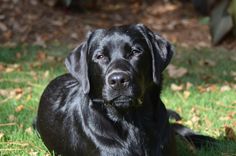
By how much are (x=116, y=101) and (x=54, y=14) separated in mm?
7621

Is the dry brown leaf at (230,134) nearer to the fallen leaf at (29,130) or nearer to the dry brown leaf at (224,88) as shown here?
the dry brown leaf at (224,88)

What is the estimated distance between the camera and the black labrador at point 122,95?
12.6 feet

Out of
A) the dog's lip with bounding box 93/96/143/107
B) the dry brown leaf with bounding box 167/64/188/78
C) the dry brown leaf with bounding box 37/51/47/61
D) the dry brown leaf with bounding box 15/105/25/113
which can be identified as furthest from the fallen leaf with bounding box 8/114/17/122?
the dry brown leaf with bounding box 37/51/47/61

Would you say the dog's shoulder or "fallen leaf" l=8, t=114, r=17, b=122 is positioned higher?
the dog's shoulder

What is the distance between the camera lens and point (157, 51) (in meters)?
4.07

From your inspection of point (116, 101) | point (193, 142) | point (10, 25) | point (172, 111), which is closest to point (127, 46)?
point (116, 101)

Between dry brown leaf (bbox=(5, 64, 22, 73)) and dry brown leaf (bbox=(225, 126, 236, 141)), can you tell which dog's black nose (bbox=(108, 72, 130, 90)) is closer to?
dry brown leaf (bbox=(225, 126, 236, 141))

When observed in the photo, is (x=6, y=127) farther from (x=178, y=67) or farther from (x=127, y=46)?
(x=178, y=67)

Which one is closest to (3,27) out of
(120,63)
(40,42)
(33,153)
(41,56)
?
(40,42)

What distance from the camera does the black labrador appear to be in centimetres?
383

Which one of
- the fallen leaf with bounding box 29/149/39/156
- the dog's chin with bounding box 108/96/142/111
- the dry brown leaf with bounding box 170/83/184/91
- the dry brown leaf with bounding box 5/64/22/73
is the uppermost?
the dog's chin with bounding box 108/96/142/111

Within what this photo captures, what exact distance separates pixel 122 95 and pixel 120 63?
0.78 feet

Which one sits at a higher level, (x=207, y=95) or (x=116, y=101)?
(x=116, y=101)

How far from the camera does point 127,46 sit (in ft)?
12.9
